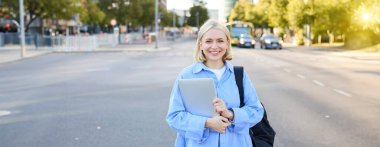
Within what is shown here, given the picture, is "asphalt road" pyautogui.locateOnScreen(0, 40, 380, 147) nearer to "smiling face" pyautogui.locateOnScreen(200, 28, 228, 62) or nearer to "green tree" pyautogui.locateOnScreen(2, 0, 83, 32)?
"smiling face" pyautogui.locateOnScreen(200, 28, 228, 62)

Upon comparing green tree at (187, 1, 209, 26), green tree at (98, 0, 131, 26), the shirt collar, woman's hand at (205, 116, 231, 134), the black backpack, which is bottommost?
the black backpack

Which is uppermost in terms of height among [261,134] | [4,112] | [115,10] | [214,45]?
[115,10]

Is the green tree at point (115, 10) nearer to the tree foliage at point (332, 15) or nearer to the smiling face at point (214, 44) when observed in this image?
the tree foliage at point (332, 15)

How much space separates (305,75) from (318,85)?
12.5ft

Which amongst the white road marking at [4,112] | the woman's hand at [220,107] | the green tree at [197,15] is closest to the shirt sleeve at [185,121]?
the woman's hand at [220,107]

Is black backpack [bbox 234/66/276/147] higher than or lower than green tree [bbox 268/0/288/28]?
lower

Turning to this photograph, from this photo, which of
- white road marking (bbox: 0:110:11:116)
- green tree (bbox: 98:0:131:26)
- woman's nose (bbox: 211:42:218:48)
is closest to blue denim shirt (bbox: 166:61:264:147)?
woman's nose (bbox: 211:42:218:48)

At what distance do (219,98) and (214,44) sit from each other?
1.15 feet

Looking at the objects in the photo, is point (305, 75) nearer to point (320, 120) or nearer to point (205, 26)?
point (320, 120)

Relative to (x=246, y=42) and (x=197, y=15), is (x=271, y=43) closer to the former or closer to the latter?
(x=246, y=42)

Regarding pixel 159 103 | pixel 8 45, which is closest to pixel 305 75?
pixel 159 103

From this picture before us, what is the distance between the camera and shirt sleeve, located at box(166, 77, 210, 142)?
3191 mm

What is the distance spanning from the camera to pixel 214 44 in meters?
3.32

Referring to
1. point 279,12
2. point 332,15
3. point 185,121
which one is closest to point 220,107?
point 185,121
